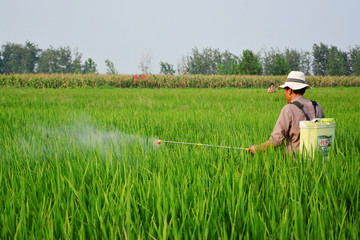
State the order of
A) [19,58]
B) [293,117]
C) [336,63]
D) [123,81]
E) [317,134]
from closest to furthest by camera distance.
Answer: [317,134]
[293,117]
[123,81]
[336,63]
[19,58]

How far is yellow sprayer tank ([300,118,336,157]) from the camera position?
185cm

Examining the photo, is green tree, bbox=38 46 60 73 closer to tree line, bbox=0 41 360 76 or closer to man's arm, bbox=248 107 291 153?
tree line, bbox=0 41 360 76

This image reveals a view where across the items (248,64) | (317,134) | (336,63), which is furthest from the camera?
(336,63)

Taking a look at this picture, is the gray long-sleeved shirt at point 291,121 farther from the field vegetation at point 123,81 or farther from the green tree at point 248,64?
the green tree at point 248,64

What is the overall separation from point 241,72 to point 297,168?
47.8 metres

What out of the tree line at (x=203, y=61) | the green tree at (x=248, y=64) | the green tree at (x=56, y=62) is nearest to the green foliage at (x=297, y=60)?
the tree line at (x=203, y=61)


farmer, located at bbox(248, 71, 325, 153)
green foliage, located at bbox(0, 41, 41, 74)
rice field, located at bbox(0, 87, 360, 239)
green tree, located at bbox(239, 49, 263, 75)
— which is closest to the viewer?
rice field, located at bbox(0, 87, 360, 239)

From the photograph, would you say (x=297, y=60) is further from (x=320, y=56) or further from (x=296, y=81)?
(x=296, y=81)

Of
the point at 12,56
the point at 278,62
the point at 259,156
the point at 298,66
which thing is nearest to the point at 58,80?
the point at 259,156

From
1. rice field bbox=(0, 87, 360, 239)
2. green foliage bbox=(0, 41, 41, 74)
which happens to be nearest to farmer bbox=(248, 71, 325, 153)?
rice field bbox=(0, 87, 360, 239)

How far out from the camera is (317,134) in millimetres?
1858

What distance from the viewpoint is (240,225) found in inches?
47.6

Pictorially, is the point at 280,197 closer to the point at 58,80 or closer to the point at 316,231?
the point at 316,231

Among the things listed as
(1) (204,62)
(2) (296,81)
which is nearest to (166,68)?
(1) (204,62)
